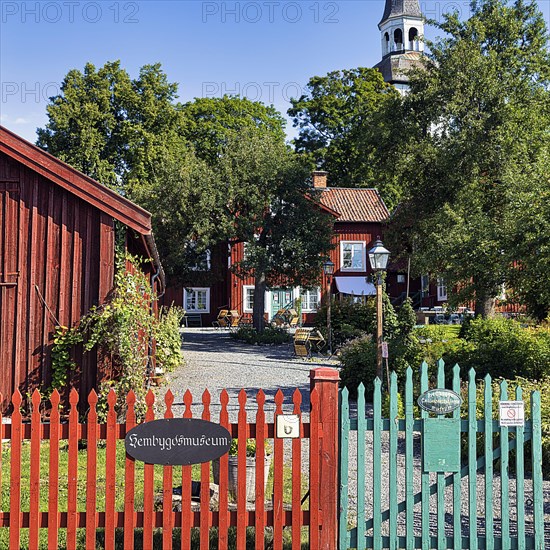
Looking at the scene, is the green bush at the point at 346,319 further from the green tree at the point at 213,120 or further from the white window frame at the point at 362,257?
the green tree at the point at 213,120

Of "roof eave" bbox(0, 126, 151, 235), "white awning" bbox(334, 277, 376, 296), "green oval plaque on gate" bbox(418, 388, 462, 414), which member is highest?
"roof eave" bbox(0, 126, 151, 235)

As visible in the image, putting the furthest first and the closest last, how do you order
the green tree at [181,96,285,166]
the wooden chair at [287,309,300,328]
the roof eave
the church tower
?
the church tower
the green tree at [181,96,285,166]
the wooden chair at [287,309,300,328]
the roof eave

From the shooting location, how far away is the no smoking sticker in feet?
17.3

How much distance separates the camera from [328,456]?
5.10 meters

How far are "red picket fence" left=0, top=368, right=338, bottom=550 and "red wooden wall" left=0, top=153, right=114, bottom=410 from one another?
6.65 meters

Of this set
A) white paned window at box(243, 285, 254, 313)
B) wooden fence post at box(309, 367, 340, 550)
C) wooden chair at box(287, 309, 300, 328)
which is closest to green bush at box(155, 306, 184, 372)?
wooden fence post at box(309, 367, 340, 550)

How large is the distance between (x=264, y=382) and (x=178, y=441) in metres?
12.4

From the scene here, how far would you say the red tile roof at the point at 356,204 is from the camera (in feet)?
137

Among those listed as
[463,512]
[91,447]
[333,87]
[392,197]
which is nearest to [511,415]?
[463,512]

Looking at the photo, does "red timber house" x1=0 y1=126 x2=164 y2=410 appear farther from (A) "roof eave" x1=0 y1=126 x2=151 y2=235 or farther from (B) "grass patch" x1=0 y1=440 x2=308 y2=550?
(B) "grass patch" x1=0 y1=440 x2=308 y2=550

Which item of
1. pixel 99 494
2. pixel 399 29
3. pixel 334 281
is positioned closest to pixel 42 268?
pixel 99 494

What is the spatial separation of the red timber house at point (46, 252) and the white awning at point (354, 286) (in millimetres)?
30053

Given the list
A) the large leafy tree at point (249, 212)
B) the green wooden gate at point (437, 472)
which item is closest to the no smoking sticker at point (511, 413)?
the green wooden gate at point (437, 472)

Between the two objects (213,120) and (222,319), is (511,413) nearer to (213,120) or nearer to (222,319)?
(222,319)
